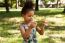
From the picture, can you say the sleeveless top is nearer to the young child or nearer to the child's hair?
the young child

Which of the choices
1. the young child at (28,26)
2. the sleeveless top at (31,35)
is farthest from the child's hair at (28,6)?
the sleeveless top at (31,35)

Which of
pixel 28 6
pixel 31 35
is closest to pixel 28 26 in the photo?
pixel 31 35

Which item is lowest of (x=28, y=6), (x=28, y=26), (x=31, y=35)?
(x=31, y=35)

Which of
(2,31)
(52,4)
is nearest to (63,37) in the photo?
(2,31)

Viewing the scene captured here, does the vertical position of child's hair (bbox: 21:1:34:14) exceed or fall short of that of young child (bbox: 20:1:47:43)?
it exceeds it

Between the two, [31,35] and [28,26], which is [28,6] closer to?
[28,26]

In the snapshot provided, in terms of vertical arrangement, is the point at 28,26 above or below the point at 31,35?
above

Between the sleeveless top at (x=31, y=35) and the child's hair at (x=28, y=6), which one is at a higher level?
the child's hair at (x=28, y=6)

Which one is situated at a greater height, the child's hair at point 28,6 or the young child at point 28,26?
the child's hair at point 28,6

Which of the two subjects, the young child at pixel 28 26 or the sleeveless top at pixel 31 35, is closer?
the young child at pixel 28 26

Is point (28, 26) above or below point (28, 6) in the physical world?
below

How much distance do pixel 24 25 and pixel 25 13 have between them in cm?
20

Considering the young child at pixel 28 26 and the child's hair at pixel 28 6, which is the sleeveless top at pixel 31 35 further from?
the child's hair at pixel 28 6

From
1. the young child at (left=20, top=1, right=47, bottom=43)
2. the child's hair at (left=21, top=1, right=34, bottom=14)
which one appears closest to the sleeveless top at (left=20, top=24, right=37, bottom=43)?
the young child at (left=20, top=1, right=47, bottom=43)
